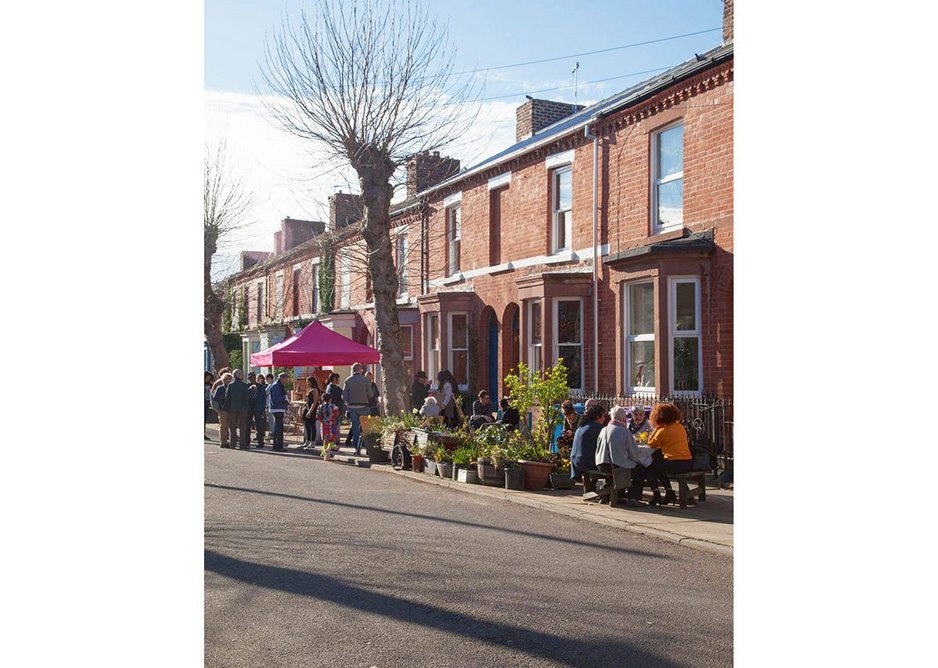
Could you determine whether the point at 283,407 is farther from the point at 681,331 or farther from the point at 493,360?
the point at 681,331

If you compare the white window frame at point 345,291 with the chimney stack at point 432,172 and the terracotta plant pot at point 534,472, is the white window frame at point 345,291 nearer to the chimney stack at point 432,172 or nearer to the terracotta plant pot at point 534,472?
the chimney stack at point 432,172

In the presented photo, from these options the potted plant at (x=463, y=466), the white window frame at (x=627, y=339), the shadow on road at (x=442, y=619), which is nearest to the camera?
the shadow on road at (x=442, y=619)

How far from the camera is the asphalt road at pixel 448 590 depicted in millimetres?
5254

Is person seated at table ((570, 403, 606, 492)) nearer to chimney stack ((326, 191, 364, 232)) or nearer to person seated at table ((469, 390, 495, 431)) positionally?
person seated at table ((469, 390, 495, 431))

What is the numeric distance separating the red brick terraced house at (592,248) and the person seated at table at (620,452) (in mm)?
3542

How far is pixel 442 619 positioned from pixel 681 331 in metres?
9.79

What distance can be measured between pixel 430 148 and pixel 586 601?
487 inches

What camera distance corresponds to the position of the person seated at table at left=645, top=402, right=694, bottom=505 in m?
10.9

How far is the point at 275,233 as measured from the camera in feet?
137

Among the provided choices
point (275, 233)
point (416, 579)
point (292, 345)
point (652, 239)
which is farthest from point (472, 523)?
point (275, 233)

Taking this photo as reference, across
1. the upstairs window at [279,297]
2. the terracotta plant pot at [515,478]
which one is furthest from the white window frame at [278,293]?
the terracotta plant pot at [515,478]

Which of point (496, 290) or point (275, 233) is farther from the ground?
point (275, 233)

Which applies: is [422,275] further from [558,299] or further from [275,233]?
[275,233]

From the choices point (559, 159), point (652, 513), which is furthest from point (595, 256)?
point (652, 513)
